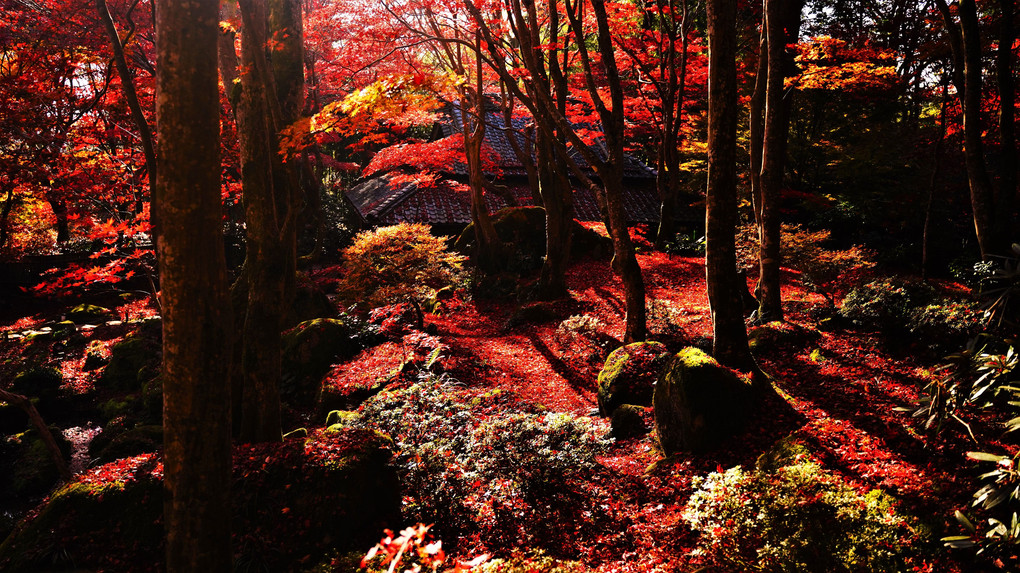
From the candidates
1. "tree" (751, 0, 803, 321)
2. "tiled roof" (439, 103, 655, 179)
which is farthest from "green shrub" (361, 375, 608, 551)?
"tiled roof" (439, 103, 655, 179)

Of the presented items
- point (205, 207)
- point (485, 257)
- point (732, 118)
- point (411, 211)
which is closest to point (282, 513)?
point (205, 207)

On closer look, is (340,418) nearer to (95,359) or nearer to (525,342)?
(525,342)

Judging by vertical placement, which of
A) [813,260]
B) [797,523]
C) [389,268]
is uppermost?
[389,268]

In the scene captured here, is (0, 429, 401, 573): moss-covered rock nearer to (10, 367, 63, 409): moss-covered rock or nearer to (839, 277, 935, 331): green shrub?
(839, 277, 935, 331): green shrub

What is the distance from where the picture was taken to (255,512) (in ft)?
15.3

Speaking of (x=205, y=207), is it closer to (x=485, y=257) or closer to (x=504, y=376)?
(x=504, y=376)

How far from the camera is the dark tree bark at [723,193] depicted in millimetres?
6004

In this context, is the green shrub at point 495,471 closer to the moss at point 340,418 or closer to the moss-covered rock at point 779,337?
the moss at point 340,418

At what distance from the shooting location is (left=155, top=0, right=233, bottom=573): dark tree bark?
2.85 meters

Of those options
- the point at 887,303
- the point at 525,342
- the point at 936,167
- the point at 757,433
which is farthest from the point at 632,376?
the point at 936,167

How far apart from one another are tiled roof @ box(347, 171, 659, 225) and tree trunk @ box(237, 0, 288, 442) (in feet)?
39.0

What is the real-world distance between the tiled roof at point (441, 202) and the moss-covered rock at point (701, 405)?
1376 centimetres

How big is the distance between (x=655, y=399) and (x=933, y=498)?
2.48 m

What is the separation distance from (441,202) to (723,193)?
1442cm
